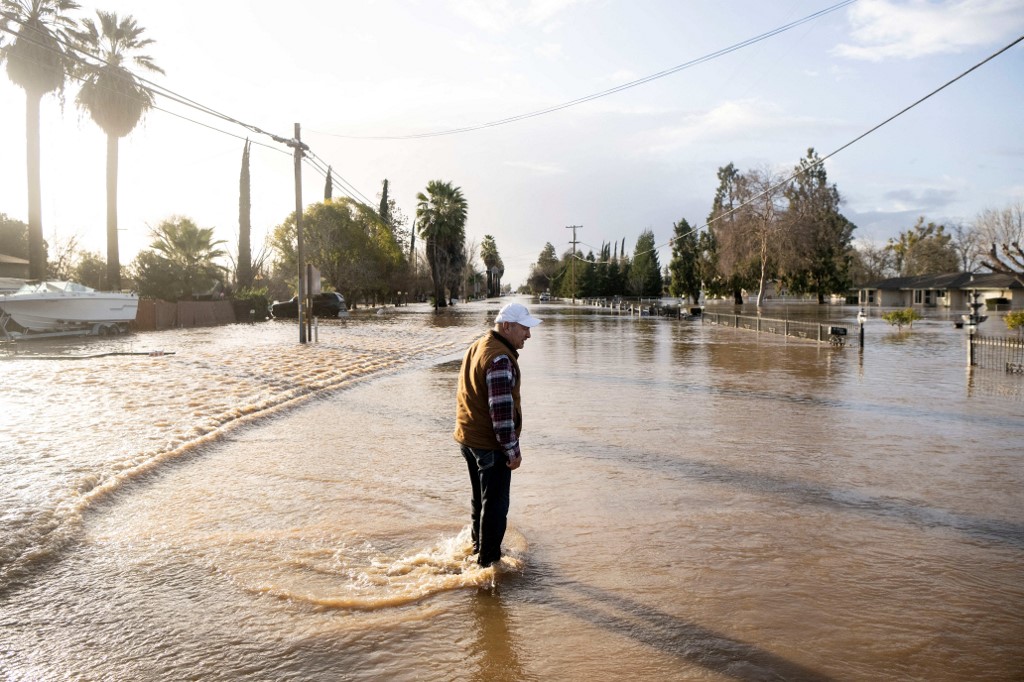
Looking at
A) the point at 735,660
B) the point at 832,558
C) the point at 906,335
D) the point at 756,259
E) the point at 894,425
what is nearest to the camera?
the point at 735,660

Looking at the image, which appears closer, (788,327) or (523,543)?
(523,543)

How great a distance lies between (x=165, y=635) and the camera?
416cm

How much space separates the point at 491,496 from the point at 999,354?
73.6 ft

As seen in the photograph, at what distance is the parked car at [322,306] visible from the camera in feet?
152

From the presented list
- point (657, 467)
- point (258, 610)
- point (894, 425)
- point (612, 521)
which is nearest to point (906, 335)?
point (894, 425)

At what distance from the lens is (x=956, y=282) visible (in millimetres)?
72750

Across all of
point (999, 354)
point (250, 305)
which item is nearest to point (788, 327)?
point (999, 354)

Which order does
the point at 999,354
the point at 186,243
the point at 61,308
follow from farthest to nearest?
1. the point at 186,243
2. the point at 61,308
3. the point at 999,354

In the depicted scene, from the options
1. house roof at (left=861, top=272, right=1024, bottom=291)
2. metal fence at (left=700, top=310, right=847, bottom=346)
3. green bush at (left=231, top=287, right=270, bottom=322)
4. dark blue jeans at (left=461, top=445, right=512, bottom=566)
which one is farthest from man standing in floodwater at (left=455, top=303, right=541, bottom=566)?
house roof at (left=861, top=272, right=1024, bottom=291)

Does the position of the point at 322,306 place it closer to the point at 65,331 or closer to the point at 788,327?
the point at 65,331

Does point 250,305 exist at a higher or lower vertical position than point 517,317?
higher

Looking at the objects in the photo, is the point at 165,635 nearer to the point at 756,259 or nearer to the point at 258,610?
the point at 258,610

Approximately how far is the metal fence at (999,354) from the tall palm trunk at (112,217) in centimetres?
3556

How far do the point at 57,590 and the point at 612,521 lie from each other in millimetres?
3884
